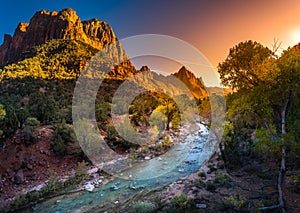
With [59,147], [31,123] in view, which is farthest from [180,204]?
[31,123]

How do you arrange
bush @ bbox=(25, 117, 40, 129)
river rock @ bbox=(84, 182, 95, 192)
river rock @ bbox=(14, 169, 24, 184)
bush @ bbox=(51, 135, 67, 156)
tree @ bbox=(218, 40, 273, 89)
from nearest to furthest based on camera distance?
tree @ bbox=(218, 40, 273, 89) → river rock @ bbox=(84, 182, 95, 192) → river rock @ bbox=(14, 169, 24, 184) → bush @ bbox=(51, 135, 67, 156) → bush @ bbox=(25, 117, 40, 129)

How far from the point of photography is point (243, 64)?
797 centimetres

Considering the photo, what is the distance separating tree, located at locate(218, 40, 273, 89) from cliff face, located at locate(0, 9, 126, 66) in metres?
63.1

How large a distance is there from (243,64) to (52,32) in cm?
7068

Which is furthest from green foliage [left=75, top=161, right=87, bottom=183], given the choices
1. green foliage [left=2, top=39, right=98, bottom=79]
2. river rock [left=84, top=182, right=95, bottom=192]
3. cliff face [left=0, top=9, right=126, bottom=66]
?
cliff face [left=0, top=9, right=126, bottom=66]

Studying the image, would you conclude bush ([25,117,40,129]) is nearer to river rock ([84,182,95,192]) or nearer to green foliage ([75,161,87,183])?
green foliage ([75,161,87,183])

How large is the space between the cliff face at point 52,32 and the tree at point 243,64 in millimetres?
63058

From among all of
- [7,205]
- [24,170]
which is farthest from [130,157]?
[7,205]

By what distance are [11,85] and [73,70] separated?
15.2 m

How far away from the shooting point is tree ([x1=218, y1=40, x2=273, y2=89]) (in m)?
7.55

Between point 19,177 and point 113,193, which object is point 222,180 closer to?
point 113,193

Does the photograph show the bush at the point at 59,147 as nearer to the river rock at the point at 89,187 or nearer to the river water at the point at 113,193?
the river rock at the point at 89,187

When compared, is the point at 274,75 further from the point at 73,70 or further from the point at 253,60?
the point at 73,70

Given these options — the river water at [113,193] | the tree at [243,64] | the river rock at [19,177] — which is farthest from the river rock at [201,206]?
the river rock at [19,177]
